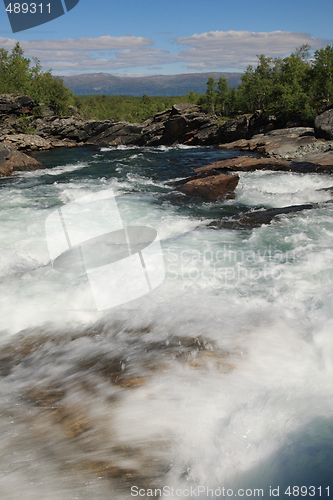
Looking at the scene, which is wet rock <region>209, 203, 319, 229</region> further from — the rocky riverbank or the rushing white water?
the rocky riverbank

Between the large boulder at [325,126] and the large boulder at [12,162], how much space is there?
1736 cm

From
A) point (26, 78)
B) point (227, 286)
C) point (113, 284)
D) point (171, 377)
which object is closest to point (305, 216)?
point (227, 286)

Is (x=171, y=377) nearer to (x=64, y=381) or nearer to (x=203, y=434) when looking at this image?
(x=203, y=434)

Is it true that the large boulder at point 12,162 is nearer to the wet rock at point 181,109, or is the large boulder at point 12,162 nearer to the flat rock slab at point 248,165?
the flat rock slab at point 248,165

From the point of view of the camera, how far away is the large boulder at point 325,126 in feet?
62.0

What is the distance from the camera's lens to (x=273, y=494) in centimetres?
205

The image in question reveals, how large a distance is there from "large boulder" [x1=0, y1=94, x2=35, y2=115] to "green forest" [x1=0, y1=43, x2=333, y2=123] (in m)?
2.71

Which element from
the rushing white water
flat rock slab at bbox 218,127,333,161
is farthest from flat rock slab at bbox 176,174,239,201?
flat rock slab at bbox 218,127,333,161

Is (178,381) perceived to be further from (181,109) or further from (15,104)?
(15,104)

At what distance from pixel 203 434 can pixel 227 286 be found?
2389 mm

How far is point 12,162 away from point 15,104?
69.9 feet

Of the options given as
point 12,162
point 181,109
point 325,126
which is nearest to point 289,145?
point 325,126

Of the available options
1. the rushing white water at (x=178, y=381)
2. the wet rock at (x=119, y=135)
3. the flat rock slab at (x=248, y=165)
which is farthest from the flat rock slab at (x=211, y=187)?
the wet rock at (x=119, y=135)

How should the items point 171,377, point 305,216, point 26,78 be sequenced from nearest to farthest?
point 171,377, point 305,216, point 26,78
